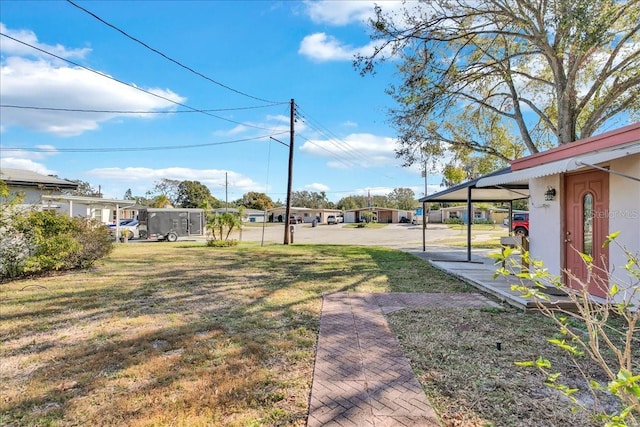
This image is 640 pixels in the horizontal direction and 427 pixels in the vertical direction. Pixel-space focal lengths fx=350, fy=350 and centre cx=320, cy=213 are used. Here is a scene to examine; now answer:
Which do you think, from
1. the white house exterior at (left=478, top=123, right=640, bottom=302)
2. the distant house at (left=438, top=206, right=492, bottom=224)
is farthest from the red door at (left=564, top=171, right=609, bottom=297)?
the distant house at (left=438, top=206, right=492, bottom=224)

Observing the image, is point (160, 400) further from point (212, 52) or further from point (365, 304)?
point (212, 52)

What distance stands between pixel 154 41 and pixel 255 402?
996cm

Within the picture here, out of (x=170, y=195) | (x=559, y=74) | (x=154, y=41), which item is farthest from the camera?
(x=170, y=195)

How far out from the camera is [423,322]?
5.07m

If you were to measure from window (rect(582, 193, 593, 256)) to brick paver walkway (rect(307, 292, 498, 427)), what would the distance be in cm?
380

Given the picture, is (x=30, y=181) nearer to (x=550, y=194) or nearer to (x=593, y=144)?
(x=550, y=194)

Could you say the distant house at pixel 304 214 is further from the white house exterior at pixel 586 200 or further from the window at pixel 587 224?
the window at pixel 587 224

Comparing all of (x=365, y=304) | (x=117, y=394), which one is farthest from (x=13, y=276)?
(x=365, y=304)

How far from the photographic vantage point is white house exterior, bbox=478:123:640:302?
5.03 metres

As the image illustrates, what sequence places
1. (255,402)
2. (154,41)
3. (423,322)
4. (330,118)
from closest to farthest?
(255,402)
(423,322)
(154,41)
(330,118)

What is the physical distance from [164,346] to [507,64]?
13.8m

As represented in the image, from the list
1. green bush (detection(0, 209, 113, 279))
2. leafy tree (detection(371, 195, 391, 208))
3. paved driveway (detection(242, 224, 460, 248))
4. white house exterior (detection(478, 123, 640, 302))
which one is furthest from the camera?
leafy tree (detection(371, 195, 391, 208))

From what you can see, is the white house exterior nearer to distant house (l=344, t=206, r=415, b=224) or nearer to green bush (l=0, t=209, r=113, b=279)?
green bush (l=0, t=209, r=113, b=279)

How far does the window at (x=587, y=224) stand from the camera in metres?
6.19
